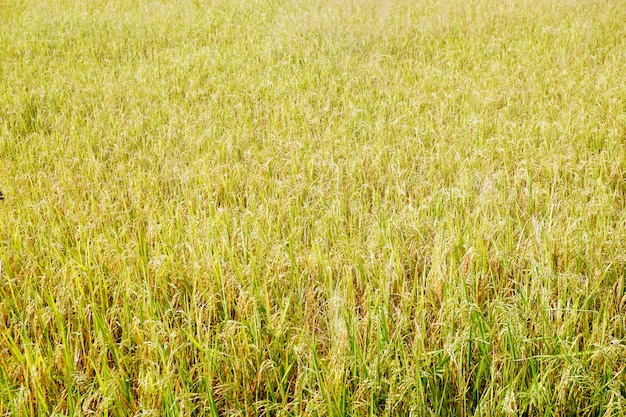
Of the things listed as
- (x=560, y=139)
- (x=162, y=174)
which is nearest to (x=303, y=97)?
(x=162, y=174)

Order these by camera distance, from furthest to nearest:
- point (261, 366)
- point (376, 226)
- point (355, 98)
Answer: point (355, 98) → point (376, 226) → point (261, 366)

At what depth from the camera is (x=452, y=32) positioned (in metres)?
7.24

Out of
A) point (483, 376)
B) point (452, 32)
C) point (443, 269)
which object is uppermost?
point (452, 32)

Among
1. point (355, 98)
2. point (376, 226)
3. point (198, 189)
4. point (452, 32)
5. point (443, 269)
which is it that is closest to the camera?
point (443, 269)

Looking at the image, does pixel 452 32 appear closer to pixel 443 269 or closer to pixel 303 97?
pixel 303 97

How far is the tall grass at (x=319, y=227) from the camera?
1.87 meters

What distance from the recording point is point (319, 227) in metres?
2.81

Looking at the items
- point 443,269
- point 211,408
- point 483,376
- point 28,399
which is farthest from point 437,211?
point 28,399

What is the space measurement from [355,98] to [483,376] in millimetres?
3512

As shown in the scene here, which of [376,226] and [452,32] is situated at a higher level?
[452,32]

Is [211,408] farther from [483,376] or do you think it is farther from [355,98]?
[355,98]

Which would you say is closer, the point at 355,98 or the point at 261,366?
the point at 261,366

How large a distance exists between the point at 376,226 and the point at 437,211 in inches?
15.4

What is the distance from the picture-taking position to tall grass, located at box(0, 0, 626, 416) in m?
1.87
